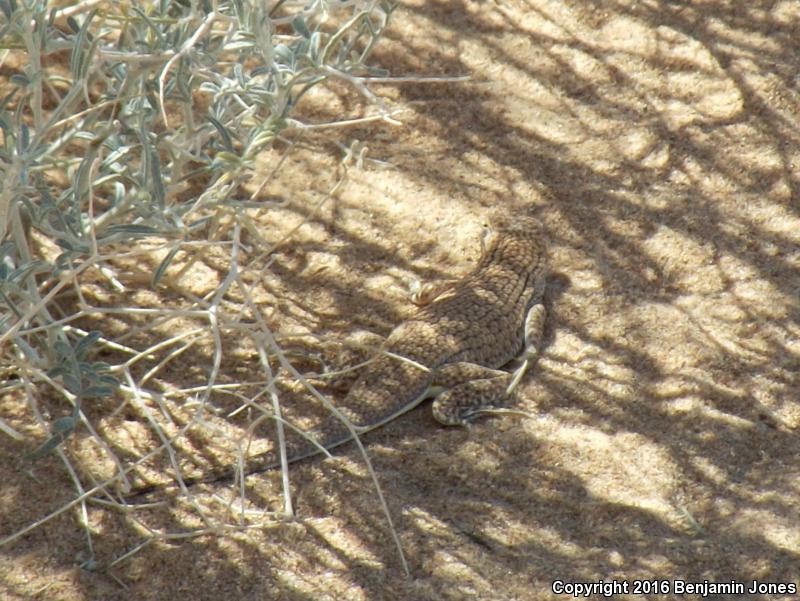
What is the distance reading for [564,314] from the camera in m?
5.09

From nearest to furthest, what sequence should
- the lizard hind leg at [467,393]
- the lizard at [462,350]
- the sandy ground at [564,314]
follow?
the sandy ground at [564,314], the lizard at [462,350], the lizard hind leg at [467,393]

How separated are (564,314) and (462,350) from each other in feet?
1.94

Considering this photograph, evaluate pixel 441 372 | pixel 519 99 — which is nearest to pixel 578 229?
pixel 519 99

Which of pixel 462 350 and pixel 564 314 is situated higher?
pixel 564 314

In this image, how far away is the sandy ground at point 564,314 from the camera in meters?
3.58

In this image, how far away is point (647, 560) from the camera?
3627 millimetres

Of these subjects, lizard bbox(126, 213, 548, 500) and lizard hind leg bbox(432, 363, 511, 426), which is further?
lizard hind leg bbox(432, 363, 511, 426)

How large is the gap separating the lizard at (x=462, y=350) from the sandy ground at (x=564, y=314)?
9 cm

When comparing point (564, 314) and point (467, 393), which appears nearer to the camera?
point (467, 393)

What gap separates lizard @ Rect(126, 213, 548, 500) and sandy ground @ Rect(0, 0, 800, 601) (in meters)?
0.09

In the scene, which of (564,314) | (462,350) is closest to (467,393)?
(462,350)

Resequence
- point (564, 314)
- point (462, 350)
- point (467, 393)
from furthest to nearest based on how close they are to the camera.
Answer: point (564, 314)
point (462, 350)
point (467, 393)

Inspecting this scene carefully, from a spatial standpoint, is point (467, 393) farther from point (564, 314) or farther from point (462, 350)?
point (564, 314)

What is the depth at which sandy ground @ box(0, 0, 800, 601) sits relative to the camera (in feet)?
11.7
